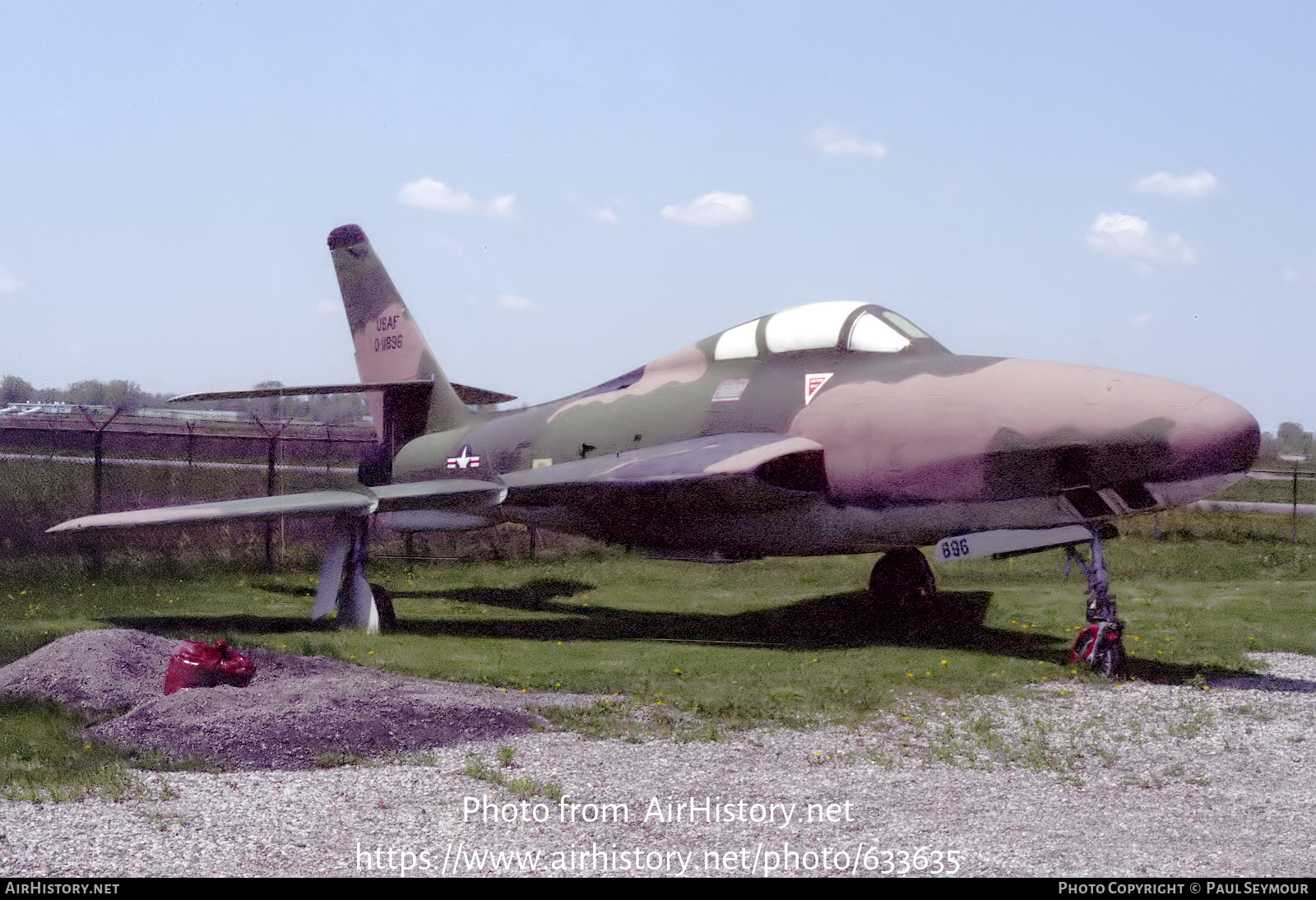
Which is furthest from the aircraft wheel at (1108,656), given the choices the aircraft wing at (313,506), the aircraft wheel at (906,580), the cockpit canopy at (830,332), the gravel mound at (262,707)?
the aircraft wing at (313,506)

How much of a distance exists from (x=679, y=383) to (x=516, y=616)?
418 centimetres

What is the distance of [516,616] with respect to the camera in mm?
15609

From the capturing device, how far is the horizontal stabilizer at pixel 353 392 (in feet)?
48.4

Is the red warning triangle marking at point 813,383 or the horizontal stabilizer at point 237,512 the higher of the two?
the red warning triangle marking at point 813,383

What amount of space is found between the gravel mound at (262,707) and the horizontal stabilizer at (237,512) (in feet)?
8.85

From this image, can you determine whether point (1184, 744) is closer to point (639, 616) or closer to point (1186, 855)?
point (1186, 855)

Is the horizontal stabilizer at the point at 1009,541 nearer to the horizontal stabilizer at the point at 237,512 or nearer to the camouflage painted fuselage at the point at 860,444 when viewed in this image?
the camouflage painted fuselage at the point at 860,444

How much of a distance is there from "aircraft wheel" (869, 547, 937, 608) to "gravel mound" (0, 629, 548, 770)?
22.3ft

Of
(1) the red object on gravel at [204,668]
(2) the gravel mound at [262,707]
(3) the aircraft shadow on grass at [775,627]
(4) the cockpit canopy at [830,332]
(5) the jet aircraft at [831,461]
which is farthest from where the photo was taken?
(3) the aircraft shadow on grass at [775,627]

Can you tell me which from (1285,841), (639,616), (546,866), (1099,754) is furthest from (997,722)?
(639,616)

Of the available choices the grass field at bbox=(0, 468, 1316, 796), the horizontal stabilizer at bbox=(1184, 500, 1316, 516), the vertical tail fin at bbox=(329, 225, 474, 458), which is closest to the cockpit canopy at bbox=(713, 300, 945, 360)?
the grass field at bbox=(0, 468, 1316, 796)

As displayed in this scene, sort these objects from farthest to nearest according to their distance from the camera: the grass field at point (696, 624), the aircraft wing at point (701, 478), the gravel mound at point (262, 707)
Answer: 1. the aircraft wing at point (701, 478)
2. the grass field at point (696, 624)
3. the gravel mound at point (262, 707)

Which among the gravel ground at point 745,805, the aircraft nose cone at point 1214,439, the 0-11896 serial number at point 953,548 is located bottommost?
the gravel ground at point 745,805

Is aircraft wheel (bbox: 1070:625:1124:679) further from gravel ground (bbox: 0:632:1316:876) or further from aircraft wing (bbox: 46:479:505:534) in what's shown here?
aircraft wing (bbox: 46:479:505:534)
